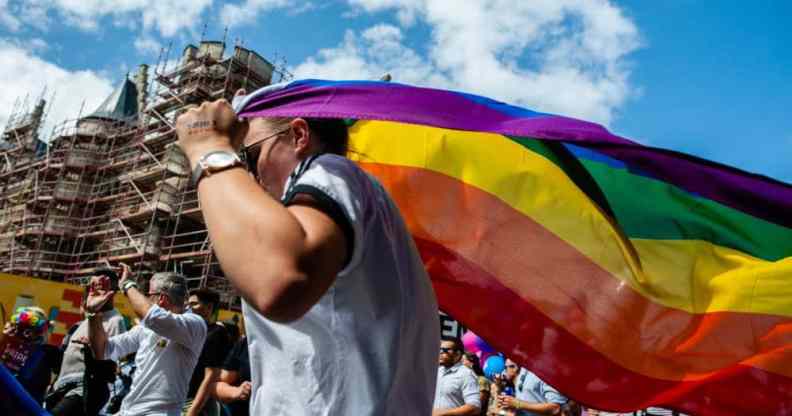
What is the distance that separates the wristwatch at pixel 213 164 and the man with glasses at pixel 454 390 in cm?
455

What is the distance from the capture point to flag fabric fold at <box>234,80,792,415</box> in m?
2.60

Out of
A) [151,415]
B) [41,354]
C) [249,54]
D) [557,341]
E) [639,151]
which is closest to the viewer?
[639,151]

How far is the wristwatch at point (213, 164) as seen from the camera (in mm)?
1106

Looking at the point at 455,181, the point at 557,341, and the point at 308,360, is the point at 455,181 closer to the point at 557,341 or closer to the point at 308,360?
the point at 557,341

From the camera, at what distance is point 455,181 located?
2.81 meters

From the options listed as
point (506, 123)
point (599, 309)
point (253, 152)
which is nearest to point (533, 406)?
point (599, 309)

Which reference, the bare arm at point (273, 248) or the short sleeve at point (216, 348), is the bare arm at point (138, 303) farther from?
the bare arm at point (273, 248)

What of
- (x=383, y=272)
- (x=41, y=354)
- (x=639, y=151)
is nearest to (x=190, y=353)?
(x=41, y=354)

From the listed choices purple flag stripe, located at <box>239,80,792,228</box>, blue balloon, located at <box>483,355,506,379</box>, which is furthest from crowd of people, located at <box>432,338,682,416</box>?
purple flag stripe, located at <box>239,80,792,228</box>

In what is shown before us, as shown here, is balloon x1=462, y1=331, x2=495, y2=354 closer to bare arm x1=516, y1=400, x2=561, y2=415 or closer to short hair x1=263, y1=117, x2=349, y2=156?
bare arm x1=516, y1=400, x2=561, y2=415

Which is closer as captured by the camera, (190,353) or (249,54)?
(190,353)

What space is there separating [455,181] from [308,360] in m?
1.72

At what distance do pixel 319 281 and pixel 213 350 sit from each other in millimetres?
4249

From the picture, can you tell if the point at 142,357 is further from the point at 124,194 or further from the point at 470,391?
the point at 124,194
